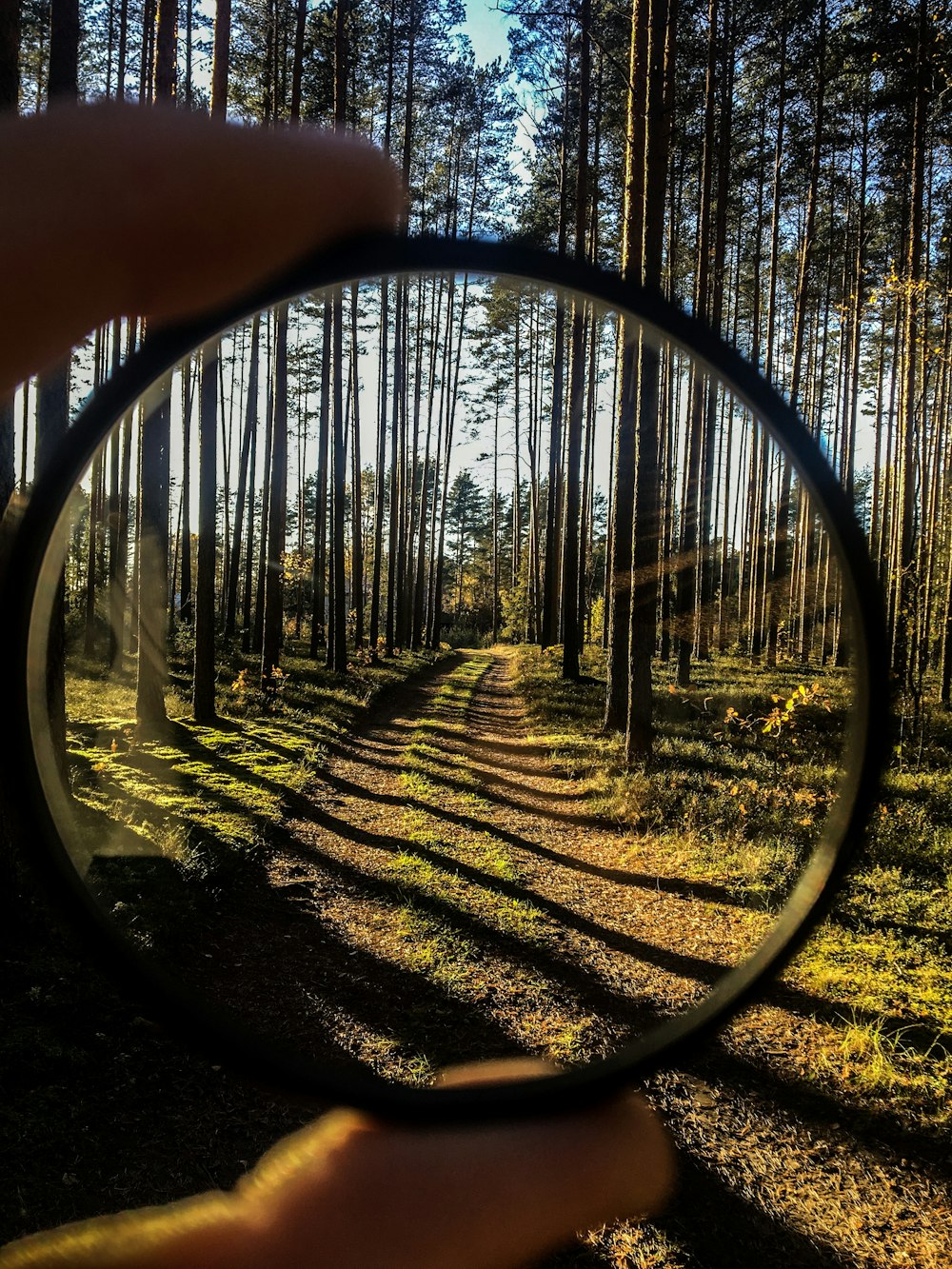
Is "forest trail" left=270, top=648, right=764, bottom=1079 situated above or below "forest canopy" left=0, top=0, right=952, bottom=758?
below

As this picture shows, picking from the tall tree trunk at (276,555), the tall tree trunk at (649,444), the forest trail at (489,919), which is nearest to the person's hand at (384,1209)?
the forest trail at (489,919)

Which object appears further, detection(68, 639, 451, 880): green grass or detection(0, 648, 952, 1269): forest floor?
detection(68, 639, 451, 880): green grass

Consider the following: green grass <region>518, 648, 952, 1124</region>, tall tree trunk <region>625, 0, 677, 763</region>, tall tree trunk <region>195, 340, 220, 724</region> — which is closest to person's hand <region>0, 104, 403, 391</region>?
green grass <region>518, 648, 952, 1124</region>

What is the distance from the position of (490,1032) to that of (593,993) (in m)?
0.68

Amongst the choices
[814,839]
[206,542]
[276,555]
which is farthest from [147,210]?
[276,555]

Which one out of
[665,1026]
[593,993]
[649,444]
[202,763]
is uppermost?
[649,444]

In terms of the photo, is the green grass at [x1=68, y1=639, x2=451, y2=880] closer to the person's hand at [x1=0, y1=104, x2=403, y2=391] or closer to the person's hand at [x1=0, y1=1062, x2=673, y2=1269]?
the person's hand at [x1=0, y1=1062, x2=673, y2=1269]

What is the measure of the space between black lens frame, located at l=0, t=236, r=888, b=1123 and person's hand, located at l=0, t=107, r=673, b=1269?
0.89 ft

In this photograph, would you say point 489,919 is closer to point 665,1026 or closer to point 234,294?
point 665,1026

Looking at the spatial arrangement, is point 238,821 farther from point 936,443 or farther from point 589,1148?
point 936,443

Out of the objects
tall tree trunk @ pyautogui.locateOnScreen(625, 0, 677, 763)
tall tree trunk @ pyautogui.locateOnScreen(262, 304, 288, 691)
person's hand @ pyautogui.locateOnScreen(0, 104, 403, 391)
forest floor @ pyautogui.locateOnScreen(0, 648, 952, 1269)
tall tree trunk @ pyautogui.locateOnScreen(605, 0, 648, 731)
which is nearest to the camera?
person's hand @ pyautogui.locateOnScreen(0, 104, 403, 391)

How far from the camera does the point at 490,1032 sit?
3.17m

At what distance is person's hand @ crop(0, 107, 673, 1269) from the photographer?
163cm

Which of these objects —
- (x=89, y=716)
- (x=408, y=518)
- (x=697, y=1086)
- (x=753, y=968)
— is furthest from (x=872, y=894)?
(x=408, y=518)
